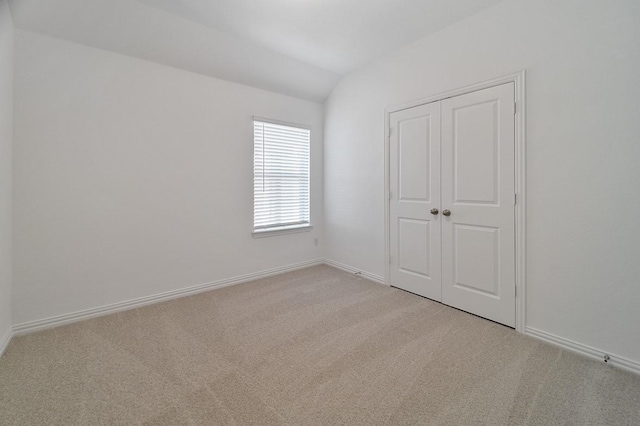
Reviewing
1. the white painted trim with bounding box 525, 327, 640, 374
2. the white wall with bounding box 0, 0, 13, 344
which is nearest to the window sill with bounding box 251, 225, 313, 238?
the white wall with bounding box 0, 0, 13, 344

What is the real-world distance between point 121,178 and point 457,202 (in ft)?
11.0

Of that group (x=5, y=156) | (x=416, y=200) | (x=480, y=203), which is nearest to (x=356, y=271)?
(x=416, y=200)

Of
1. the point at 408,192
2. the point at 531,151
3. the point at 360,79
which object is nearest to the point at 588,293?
the point at 531,151

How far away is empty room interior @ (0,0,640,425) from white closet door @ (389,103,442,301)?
2 centimetres

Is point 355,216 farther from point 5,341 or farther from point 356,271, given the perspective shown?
point 5,341

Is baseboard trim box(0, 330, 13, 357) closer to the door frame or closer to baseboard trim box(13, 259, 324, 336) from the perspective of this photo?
baseboard trim box(13, 259, 324, 336)

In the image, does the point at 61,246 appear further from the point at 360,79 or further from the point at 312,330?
the point at 360,79

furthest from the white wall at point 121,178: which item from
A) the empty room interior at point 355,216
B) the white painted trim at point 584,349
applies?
the white painted trim at point 584,349

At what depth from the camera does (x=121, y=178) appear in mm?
2775

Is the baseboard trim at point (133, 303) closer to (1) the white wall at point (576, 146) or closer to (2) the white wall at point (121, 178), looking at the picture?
(2) the white wall at point (121, 178)

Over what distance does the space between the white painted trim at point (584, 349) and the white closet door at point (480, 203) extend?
187 millimetres

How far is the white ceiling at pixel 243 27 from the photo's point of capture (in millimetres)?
2402

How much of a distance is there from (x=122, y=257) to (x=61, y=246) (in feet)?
1.55

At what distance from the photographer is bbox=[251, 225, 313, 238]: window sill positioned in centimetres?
378
